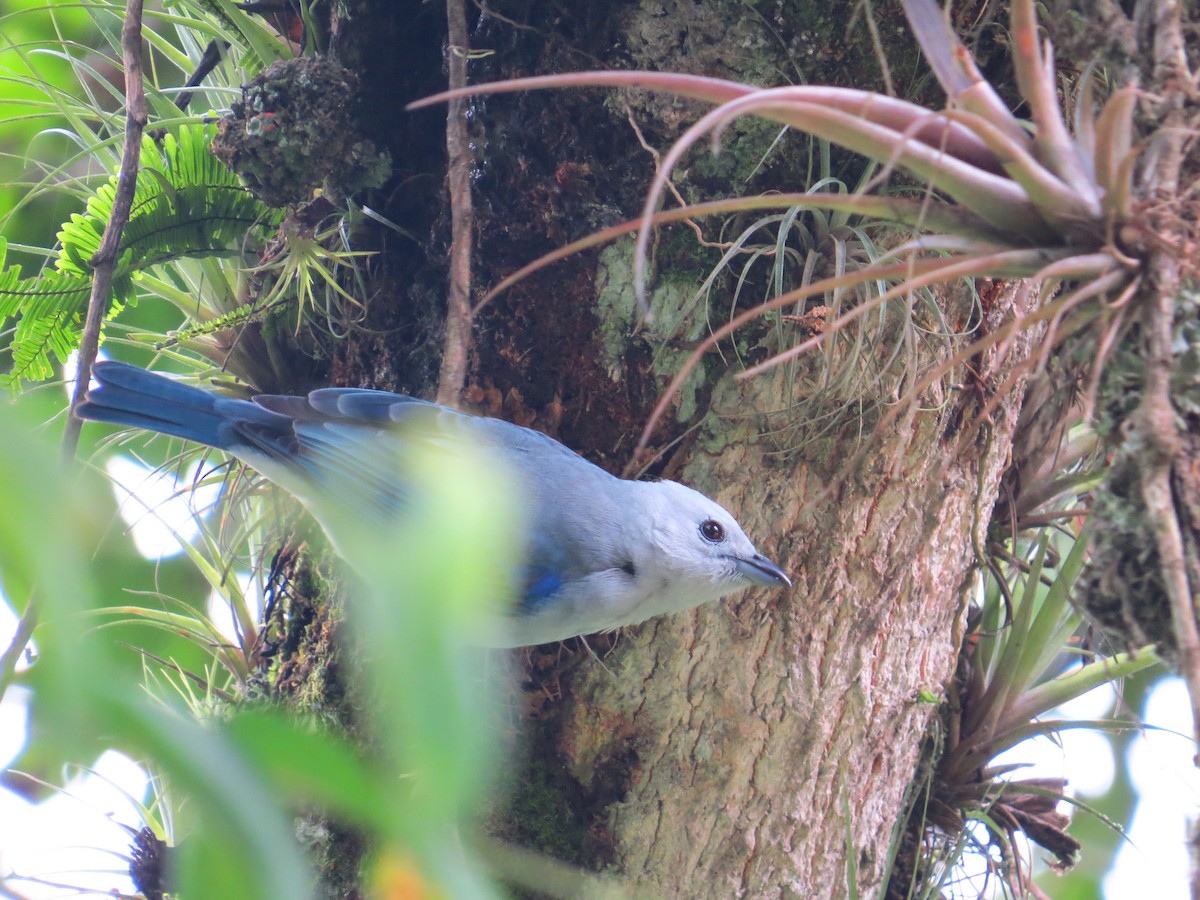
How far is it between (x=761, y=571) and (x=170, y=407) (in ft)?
5.37

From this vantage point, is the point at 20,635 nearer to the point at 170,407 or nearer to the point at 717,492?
the point at 717,492

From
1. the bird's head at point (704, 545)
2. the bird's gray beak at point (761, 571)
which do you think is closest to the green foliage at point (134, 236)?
the bird's head at point (704, 545)

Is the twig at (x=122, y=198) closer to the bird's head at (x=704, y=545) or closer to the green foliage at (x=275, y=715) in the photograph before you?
the bird's head at (x=704, y=545)

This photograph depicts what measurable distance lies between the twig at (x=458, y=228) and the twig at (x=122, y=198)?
0.66 metres

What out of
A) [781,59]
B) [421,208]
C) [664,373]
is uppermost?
[781,59]

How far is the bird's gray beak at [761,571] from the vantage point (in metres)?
2.36

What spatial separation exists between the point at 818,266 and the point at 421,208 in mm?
1080

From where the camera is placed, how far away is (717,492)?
253 centimetres

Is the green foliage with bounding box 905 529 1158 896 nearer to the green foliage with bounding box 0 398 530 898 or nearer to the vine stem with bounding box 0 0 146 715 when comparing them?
the vine stem with bounding box 0 0 146 715

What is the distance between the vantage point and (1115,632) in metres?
1.44

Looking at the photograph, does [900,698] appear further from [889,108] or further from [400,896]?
[400,896]

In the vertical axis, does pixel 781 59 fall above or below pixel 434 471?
above

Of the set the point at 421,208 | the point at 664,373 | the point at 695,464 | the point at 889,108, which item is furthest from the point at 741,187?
the point at 889,108

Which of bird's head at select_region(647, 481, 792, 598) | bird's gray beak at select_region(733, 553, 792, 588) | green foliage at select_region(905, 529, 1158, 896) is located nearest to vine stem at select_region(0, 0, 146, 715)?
bird's head at select_region(647, 481, 792, 598)
